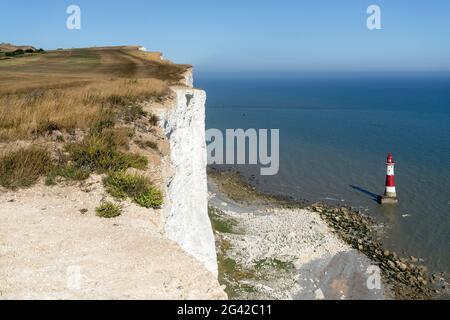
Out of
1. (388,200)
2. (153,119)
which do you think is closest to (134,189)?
(153,119)

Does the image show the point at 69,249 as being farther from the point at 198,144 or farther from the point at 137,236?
the point at 198,144

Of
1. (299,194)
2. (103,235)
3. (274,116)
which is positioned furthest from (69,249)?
(274,116)

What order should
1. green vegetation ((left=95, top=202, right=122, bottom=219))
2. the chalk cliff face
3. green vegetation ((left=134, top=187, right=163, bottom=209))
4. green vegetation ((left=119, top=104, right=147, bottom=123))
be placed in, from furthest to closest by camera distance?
the chalk cliff face
green vegetation ((left=119, top=104, right=147, bottom=123))
green vegetation ((left=134, top=187, right=163, bottom=209))
green vegetation ((left=95, top=202, right=122, bottom=219))

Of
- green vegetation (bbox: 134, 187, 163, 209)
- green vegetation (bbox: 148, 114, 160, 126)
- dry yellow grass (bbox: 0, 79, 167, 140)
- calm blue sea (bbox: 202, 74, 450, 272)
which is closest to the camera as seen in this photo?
green vegetation (bbox: 134, 187, 163, 209)

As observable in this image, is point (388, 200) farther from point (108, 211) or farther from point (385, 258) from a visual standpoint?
point (108, 211)

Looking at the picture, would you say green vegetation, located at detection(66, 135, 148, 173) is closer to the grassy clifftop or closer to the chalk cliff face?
the grassy clifftop

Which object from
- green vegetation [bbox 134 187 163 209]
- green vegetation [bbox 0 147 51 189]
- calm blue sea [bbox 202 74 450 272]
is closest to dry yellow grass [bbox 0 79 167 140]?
green vegetation [bbox 0 147 51 189]
